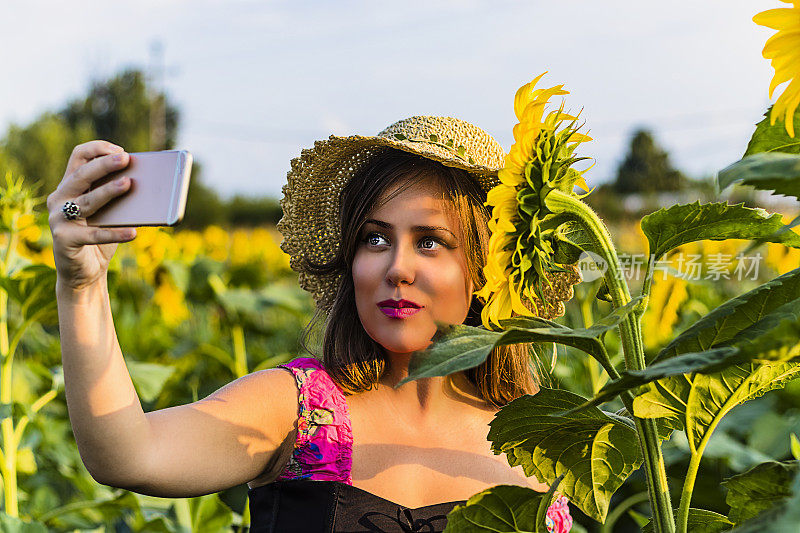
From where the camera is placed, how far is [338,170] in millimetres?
1384

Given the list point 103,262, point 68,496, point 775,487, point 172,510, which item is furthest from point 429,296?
point 68,496

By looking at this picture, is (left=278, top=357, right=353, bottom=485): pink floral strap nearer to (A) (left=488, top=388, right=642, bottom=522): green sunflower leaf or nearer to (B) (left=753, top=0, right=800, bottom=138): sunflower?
(A) (left=488, top=388, right=642, bottom=522): green sunflower leaf

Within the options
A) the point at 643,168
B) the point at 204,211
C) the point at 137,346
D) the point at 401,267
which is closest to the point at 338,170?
the point at 401,267

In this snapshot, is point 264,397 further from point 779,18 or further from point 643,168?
point 643,168

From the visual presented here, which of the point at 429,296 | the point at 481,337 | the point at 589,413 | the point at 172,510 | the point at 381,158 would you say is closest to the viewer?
the point at 481,337

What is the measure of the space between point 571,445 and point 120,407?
1.67 ft

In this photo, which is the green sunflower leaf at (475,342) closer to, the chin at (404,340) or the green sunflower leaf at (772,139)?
the green sunflower leaf at (772,139)

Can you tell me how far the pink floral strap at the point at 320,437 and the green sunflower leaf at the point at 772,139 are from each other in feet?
2.58

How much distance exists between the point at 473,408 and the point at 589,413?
2.18 ft

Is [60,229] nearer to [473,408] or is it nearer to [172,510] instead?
[473,408]

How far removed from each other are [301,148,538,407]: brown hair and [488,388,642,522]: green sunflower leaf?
54 centimetres

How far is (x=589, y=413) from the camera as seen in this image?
66cm

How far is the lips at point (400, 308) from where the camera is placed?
45.8 inches

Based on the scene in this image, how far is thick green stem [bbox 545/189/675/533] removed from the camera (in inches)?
24.0
